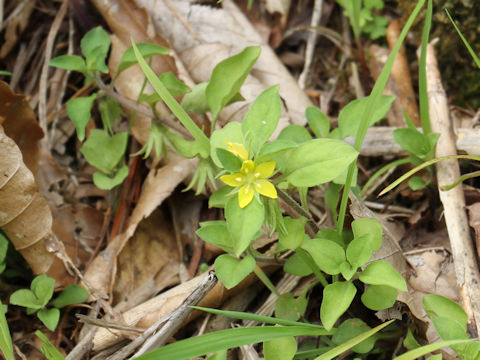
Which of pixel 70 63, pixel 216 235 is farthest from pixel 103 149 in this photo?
pixel 216 235

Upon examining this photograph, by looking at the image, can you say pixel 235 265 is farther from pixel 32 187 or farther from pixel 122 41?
pixel 122 41

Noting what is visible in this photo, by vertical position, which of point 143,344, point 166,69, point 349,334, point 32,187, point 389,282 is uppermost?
point 166,69

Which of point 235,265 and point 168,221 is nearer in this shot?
point 235,265

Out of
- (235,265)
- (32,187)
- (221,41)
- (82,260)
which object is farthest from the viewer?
(221,41)

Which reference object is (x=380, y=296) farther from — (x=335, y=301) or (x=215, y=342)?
(x=215, y=342)

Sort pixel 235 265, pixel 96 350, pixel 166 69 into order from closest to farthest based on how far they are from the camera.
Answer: pixel 235 265 → pixel 96 350 → pixel 166 69

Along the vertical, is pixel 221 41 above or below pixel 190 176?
above

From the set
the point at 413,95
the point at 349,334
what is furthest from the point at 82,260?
the point at 413,95
